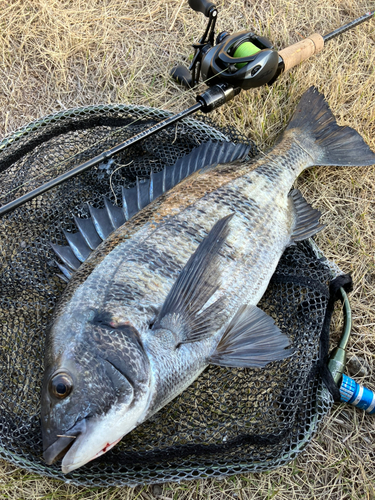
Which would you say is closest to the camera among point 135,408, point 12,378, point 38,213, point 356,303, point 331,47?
point 135,408

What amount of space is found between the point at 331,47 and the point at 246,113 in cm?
116

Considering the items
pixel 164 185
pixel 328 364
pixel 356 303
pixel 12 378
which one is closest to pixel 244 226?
pixel 164 185

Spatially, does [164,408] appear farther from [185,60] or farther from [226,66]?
[185,60]

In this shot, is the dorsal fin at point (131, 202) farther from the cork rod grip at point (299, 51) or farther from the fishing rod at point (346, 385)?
the fishing rod at point (346, 385)

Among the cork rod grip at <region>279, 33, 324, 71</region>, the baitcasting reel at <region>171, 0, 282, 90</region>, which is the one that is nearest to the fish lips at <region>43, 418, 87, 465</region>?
the baitcasting reel at <region>171, 0, 282, 90</region>

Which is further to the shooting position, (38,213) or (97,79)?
(97,79)

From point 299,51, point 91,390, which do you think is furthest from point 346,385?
point 299,51

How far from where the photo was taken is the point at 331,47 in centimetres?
359

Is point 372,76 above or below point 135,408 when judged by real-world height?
above

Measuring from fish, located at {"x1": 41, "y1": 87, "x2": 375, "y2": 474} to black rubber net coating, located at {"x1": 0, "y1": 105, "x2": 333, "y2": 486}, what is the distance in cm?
25

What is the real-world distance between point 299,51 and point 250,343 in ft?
7.76

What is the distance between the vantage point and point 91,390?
1.59m

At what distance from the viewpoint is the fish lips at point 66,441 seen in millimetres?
1540

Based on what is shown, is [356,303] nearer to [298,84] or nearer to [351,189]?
[351,189]
